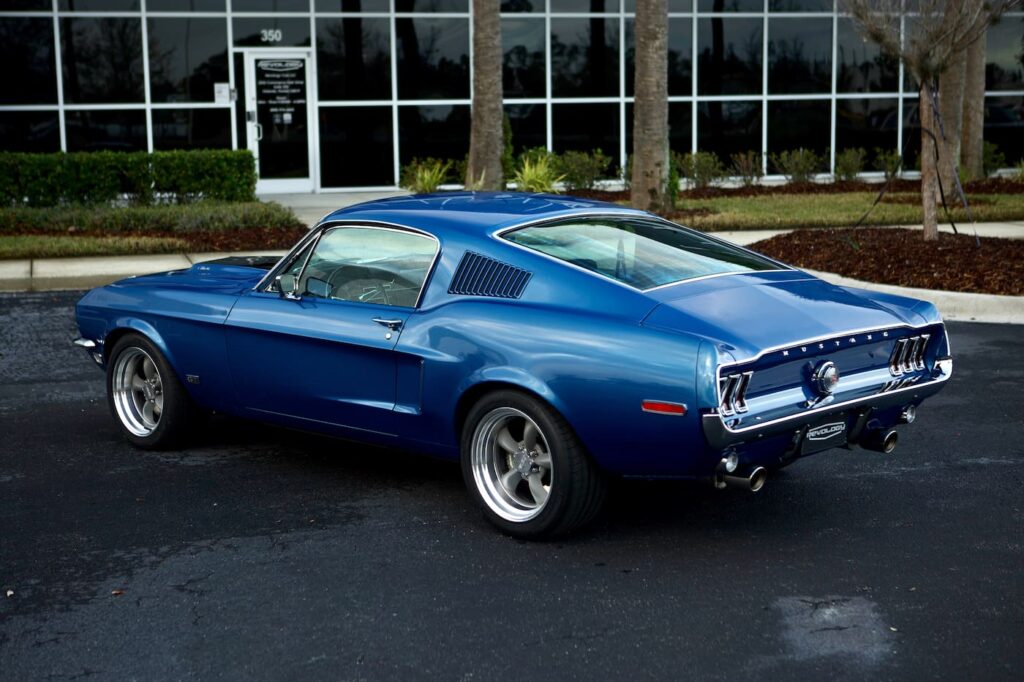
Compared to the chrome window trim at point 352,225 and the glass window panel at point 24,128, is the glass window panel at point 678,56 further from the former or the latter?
the chrome window trim at point 352,225

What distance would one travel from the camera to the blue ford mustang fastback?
17.4ft

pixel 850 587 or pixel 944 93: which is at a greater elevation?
pixel 944 93

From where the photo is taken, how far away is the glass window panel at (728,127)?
26.0 metres

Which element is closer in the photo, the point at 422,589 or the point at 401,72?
the point at 422,589

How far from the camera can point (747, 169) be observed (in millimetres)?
24547

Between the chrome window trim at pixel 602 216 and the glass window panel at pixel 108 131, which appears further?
the glass window panel at pixel 108 131

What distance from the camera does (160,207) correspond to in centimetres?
1877

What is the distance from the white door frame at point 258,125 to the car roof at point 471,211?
1758 cm

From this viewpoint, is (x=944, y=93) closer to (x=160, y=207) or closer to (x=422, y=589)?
(x=160, y=207)

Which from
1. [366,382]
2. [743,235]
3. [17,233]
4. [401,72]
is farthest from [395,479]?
[401,72]

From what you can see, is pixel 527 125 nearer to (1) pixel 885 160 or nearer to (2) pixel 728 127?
(2) pixel 728 127

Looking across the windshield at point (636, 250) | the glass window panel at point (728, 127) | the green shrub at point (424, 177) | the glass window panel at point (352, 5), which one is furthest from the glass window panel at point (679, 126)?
the windshield at point (636, 250)

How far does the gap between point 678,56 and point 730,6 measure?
1436 mm

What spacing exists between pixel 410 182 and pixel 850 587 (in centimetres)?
1675
